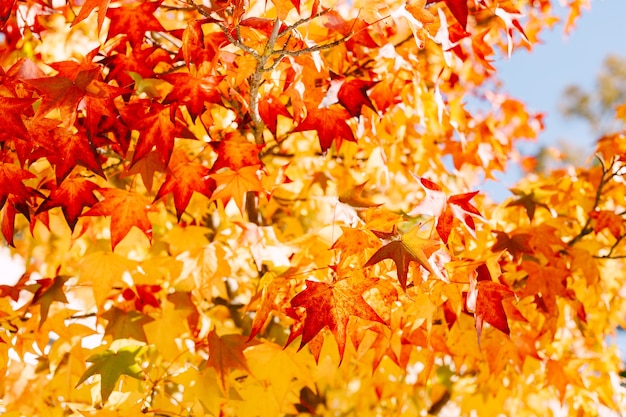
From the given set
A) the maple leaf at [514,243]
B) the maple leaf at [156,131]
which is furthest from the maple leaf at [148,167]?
the maple leaf at [514,243]

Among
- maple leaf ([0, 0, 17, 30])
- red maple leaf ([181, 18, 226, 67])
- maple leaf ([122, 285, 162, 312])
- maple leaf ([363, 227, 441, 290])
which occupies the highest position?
maple leaf ([0, 0, 17, 30])

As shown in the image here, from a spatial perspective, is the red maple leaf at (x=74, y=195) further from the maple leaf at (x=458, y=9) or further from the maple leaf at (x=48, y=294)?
the maple leaf at (x=458, y=9)

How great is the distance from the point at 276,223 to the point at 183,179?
1426 mm

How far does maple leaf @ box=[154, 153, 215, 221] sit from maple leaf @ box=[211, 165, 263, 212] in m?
0.05

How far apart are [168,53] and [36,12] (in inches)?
28.4

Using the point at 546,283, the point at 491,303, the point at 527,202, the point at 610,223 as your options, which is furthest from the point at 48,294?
the point at 610,223

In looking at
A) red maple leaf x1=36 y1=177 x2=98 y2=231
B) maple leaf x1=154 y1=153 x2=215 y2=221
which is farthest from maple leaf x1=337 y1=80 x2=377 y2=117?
red maple leaf x1=36 y1=177 x2=98 y2=231

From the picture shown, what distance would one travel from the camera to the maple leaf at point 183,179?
2.09m

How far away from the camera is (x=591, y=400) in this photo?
3.18 meters

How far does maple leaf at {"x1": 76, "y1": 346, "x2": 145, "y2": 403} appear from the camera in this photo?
191 cm

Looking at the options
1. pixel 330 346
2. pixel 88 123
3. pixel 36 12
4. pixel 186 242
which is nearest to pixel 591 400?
pixel 330 346

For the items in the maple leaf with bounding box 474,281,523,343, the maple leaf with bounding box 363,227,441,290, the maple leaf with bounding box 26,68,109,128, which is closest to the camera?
the maple leaf with bounding box 363,227,441,290

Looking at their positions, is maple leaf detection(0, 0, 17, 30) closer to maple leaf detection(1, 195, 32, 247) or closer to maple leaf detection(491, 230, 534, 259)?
maple leaf detection(1, 195, 32, 247)

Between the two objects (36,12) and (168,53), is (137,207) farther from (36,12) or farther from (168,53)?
(36,12)
